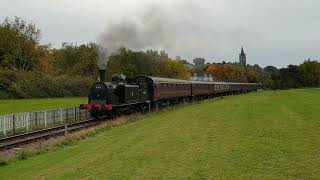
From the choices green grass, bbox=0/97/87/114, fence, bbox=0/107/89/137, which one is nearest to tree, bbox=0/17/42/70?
green grass, bbox=0/97/87/114

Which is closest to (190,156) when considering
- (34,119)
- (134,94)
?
(34,119)

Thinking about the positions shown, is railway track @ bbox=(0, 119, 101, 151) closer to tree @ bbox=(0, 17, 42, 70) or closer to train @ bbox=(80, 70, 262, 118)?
train @ bbox=(80, 70, 262, 118)

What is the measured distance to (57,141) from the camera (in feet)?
76.0

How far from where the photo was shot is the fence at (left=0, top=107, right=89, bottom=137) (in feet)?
90.8

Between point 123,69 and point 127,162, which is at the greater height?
point 123,69

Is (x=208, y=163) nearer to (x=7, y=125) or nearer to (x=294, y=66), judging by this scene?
(x=7, y=125)

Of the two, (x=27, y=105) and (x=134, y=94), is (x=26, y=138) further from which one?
(x=27, y=105)

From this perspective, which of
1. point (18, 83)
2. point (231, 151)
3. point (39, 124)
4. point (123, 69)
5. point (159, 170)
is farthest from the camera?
point (123, 69)

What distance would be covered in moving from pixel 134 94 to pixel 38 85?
36.6 meters

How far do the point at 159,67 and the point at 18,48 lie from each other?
44648mm

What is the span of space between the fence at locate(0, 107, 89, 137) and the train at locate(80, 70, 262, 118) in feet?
6.44

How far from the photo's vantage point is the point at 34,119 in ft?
102

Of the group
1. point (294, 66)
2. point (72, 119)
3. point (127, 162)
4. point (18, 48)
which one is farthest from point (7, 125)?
point (294, 66)

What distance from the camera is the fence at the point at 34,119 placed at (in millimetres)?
27677
